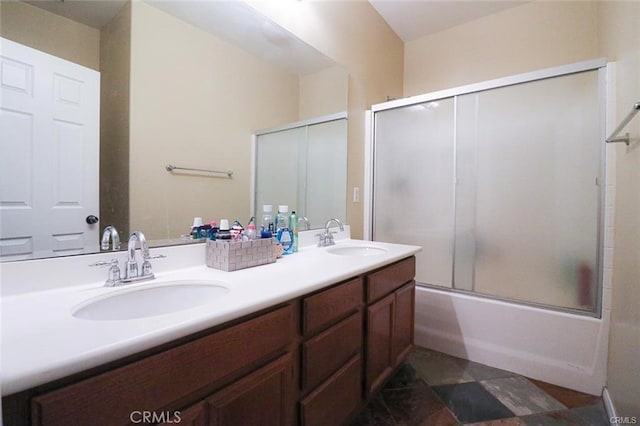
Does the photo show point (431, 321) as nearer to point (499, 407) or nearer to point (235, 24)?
point (499, 407)

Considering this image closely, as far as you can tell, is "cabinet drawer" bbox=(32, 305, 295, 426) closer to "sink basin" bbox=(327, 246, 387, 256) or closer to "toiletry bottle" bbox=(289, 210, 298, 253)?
"toiletry bottle" bbox=(289, 210, 298, 253)

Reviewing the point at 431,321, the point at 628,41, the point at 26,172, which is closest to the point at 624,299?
the point at 431,321

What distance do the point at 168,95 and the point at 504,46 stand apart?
2696 millimetres

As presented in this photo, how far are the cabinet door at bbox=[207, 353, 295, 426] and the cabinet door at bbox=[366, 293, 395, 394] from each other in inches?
20.0

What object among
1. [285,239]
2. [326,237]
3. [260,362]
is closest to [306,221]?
[326,237]

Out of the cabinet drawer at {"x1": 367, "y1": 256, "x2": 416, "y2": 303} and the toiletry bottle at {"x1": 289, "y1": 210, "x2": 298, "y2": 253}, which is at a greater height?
the toiletry bottle at {"x1": 289, "y1": 210, "x2": 298, "y2": 253}

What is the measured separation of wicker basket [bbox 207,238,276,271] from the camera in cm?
114

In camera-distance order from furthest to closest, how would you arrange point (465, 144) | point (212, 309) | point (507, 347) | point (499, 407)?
point (465, 144) < point (507, 347) < point (499, 407) < point (212, 309)

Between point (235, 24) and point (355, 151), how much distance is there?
1204 mm

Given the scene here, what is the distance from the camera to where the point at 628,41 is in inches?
53.7

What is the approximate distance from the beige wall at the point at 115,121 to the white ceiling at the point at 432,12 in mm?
2065

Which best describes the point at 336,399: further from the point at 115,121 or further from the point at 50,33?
the point at 50,33

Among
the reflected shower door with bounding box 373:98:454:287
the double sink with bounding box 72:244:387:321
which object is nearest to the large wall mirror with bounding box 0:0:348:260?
the double sink with bounding box 72:244:387:321

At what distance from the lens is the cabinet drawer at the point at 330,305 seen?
97 centimetres
